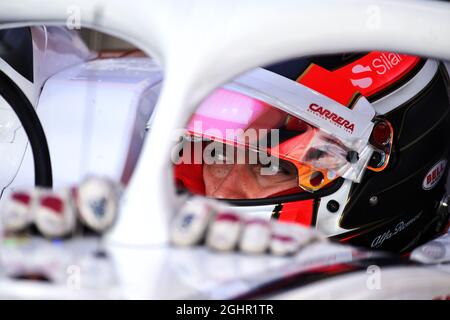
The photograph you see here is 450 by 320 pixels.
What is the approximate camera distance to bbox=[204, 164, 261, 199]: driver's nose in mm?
1257

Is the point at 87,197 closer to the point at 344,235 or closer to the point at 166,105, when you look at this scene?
the point at 166,105

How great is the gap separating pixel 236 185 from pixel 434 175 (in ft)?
1.40

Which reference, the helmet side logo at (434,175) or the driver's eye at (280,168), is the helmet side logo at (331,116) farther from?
the helmet side logo at (434,175)

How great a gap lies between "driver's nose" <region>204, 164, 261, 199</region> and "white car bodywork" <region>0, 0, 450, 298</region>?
0.57 m

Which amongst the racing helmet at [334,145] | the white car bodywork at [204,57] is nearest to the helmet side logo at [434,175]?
the racing helmet at [334,145]

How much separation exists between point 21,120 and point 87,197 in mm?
522

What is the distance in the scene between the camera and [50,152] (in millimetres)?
1039

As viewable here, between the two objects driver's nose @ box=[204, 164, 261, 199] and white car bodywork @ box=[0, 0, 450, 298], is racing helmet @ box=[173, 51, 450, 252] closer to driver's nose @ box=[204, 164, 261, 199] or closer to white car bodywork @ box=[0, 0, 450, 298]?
driver's nose @ box=[204, 164, 261, 199]

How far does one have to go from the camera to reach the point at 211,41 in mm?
635

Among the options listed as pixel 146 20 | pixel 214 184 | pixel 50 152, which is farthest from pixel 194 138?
pixel 146 20

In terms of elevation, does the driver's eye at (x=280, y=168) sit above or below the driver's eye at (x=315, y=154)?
below

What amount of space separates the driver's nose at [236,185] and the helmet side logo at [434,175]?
1.17 ft

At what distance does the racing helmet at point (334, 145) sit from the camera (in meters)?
1.13

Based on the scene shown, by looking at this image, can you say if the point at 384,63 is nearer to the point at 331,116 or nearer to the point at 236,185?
the point at 331,116
